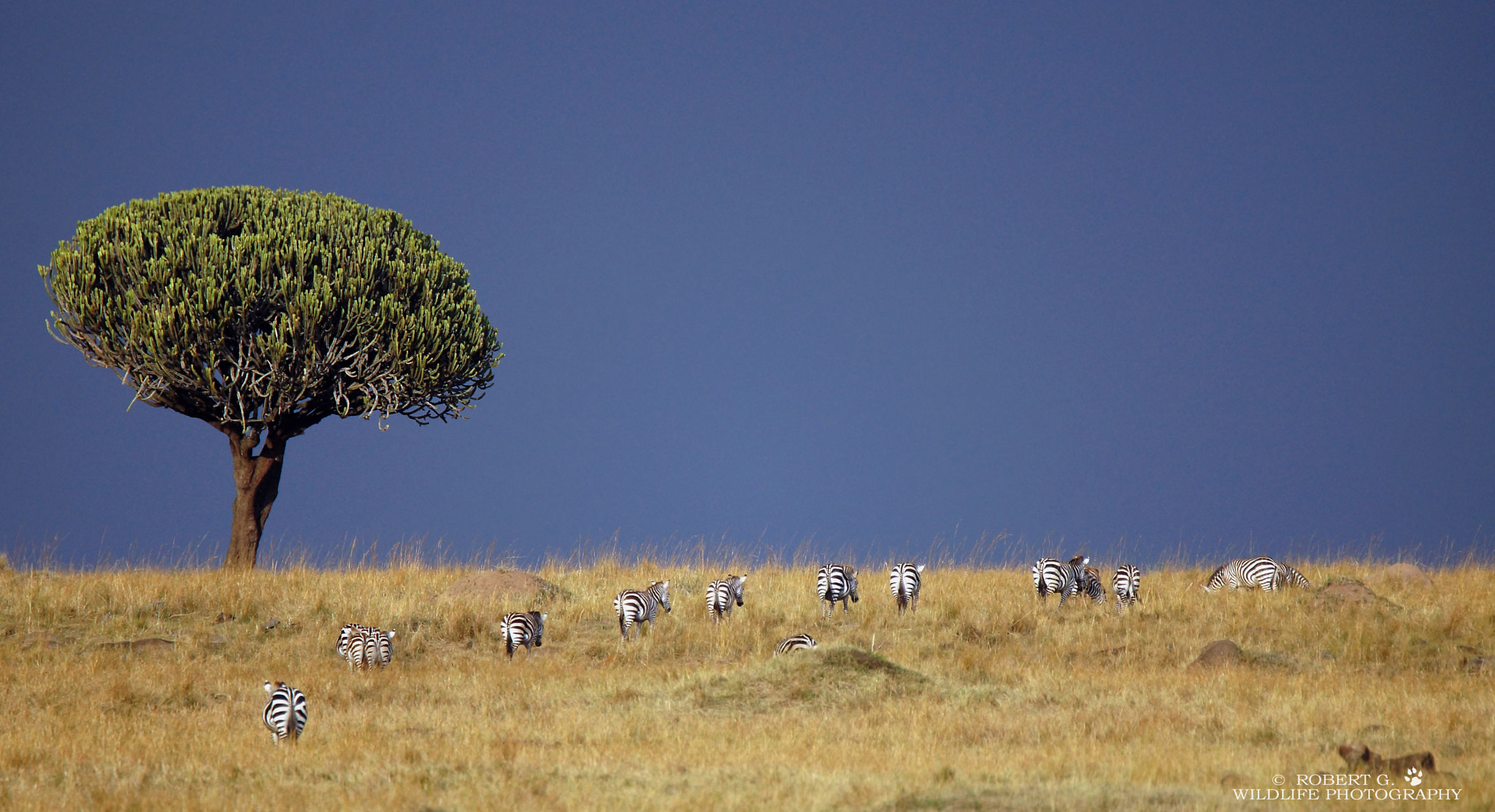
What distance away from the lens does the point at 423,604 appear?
22.2 m

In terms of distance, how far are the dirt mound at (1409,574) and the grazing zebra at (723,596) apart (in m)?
14.5

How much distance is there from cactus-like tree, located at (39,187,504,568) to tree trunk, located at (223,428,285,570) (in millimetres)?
37

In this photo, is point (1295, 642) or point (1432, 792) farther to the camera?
point (1295, 642)

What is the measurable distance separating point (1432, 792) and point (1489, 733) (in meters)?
3.81

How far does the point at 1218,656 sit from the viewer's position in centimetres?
1767

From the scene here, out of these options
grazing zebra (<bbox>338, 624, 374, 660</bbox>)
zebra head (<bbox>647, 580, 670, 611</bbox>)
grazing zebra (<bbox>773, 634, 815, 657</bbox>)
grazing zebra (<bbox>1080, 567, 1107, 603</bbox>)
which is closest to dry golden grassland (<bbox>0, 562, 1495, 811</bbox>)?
grazing zebra (<bbox>338, 624, 374, 660</bbox>)

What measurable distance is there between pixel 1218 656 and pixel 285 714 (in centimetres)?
1411

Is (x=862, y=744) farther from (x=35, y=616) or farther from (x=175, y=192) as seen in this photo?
(x=175, y=192)

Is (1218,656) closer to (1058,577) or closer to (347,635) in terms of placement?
(1058,577)

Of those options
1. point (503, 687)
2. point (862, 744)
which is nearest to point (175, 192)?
point (503, 687)

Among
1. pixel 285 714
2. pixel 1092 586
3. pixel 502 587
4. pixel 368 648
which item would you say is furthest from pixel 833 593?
pixel 285 714

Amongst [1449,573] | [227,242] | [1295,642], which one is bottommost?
[1295,642]

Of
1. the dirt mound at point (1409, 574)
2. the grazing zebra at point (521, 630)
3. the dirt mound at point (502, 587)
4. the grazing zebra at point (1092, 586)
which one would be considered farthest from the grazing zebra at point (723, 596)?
the dirt mound at point (1409, 574)

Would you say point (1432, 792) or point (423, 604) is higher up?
point (423, 604)
